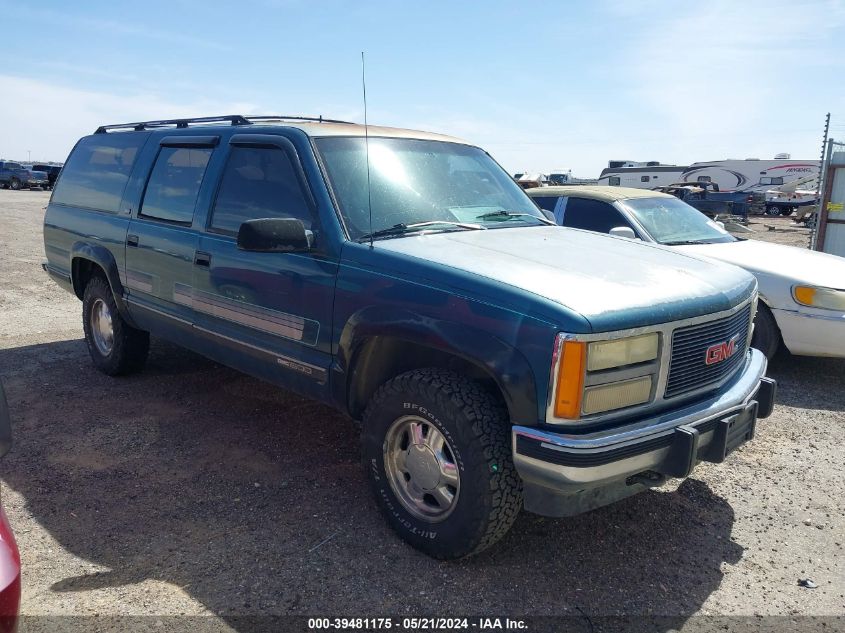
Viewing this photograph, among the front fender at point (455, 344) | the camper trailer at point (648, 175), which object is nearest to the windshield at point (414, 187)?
the front fender at point (455, 344)

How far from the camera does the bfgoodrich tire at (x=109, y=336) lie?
5613 mm

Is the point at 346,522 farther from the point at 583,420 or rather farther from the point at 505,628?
the point at 583,420

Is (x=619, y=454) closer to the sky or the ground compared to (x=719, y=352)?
closer to the ground

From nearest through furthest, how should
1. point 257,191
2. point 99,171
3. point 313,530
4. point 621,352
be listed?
point 621,352 < point 313,530 < point 257,191 < point 99,171

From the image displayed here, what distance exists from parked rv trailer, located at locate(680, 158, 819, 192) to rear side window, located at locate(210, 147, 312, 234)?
4283 centimetres

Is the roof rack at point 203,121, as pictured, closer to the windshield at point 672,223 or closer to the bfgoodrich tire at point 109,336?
the bfgoodrich tire at point 109,336

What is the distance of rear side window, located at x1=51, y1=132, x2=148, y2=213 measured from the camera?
17.8 ft

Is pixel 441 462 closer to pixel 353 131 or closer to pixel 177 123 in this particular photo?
pixel 353 131

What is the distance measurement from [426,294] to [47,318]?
654cm

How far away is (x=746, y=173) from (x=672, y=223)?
4062 cm

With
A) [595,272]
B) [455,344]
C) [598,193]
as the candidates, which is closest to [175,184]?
Result: [455,344]

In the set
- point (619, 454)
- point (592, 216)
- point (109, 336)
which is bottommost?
point (109, 336)

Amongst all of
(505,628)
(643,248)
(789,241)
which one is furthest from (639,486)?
(789,241)

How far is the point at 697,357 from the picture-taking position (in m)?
3.23
